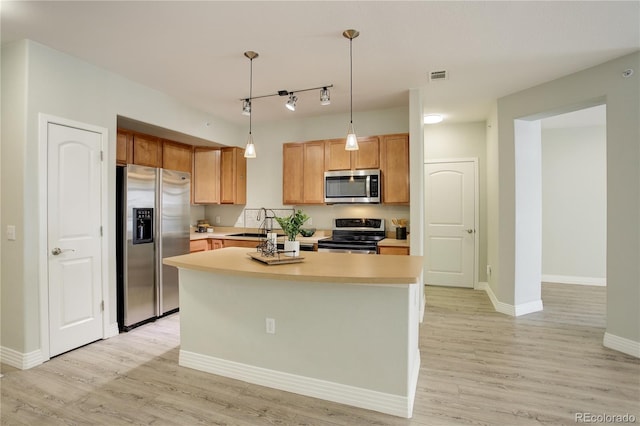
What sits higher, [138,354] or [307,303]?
[307,303]

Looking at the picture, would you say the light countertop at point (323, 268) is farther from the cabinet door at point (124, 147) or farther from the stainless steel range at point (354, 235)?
the cabinet door at point (124, 147)

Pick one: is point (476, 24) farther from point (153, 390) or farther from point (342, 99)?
point (153, 390)

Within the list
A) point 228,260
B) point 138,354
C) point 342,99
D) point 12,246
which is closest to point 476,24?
point 342,99

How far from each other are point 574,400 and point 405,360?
1.24 metres

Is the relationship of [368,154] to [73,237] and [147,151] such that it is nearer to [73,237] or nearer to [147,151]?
[147,151]

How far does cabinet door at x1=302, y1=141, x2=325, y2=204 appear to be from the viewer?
4.84m

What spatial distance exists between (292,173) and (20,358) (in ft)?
11.6

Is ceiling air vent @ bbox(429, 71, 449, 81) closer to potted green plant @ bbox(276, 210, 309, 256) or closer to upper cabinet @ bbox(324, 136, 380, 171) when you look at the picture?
upper cabinet @ bbox(324, 136, 380, 171)

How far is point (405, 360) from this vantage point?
2088 millimetres

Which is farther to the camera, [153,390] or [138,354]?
[138,354]

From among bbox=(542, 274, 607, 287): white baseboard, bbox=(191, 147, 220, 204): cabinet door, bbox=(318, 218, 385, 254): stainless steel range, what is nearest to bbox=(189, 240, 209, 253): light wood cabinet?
bbox=(191, 147, 220, 204): cabinet door

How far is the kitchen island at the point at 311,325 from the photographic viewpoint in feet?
6.91

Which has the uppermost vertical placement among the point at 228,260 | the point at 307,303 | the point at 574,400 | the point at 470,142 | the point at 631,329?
the point at 470,142

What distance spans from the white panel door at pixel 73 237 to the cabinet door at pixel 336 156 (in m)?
2.73
